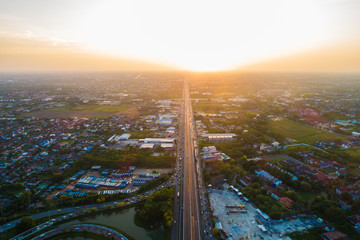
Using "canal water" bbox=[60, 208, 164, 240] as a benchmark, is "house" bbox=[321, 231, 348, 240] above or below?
above

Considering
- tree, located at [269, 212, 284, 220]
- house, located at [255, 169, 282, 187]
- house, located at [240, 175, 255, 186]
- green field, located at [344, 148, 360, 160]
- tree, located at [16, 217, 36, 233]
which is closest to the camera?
tree, located at [16, 217, 36, 233]

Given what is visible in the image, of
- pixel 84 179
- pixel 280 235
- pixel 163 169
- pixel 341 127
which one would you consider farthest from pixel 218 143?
pixel 341 127

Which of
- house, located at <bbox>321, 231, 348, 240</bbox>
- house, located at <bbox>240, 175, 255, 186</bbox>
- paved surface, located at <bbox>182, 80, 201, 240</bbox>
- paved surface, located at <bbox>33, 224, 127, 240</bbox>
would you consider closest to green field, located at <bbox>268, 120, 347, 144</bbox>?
house, located at <bbox>240, 175, 255, 186</bbox>

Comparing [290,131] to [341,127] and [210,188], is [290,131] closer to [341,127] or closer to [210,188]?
[341,127]

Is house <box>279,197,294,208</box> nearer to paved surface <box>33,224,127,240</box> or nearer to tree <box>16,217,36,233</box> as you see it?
paved surface <box>33,224,127,240</box>

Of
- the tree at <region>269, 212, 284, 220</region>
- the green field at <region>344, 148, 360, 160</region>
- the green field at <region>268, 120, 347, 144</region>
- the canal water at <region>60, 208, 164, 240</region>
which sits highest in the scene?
the green field at <region>268, 120, 347, 144</region>

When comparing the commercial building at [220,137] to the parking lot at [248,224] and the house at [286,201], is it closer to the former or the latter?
the parking lot at [248,224]
